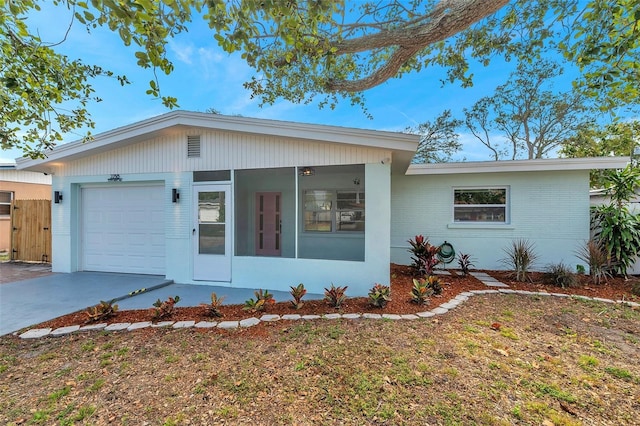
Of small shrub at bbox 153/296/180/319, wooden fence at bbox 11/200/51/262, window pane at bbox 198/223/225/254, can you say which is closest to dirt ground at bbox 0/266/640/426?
small shrub at bbox 153/296/180/319

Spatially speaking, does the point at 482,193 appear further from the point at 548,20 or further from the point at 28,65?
the point at 28,65

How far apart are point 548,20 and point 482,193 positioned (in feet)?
13.3

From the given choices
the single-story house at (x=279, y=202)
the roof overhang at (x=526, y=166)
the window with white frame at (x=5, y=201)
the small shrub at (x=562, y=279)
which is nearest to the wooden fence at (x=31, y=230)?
the single-story house at (x=279, y=202)

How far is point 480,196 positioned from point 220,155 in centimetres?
701

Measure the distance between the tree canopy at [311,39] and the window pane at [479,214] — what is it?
335 cm

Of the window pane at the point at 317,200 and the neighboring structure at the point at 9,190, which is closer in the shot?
the window pane at the point at 317,200

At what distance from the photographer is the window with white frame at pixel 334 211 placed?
8656 millimetres

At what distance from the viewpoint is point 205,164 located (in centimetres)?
605

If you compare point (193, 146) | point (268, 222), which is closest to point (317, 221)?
point (268, 222)

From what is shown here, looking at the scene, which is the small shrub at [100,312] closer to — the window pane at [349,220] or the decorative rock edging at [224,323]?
the decorative rock edging at [224,323]

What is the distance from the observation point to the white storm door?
19.5 ft

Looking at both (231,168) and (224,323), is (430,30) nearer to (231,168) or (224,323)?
(231,168)

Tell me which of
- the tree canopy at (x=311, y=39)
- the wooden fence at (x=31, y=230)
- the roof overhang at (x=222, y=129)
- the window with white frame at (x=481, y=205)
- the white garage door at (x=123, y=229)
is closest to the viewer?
the tree canopy at (x=311, y=39)

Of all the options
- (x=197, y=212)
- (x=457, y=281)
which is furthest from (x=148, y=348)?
(x=457, y=281)
